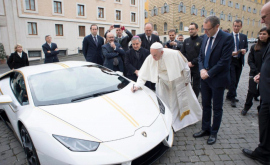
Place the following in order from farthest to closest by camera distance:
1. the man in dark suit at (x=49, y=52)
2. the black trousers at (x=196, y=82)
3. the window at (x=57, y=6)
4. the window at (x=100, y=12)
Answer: the window at (x=100, y=12)
the window at (x=57, y=6)
the man in dark suit at (x=49, y=52)
the black trousers at (x=196, y=82)

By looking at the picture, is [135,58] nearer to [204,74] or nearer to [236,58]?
[204,74]

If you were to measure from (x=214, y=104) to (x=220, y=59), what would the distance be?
0.69 metres

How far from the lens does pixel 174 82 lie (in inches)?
130

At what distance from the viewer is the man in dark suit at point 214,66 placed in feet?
8.29

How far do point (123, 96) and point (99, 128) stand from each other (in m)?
0.75

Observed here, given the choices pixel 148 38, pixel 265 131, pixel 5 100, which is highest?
pixel 148 38

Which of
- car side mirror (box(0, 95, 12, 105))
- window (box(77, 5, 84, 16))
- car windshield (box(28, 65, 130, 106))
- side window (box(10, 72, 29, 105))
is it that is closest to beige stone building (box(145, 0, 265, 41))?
window (box(77, 5, 84, 16))

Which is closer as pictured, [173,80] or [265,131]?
[265,131]

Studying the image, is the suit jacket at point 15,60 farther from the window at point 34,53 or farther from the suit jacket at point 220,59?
the window at point 34,53

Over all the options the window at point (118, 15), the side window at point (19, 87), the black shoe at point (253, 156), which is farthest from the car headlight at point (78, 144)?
the window at point (118, 15)

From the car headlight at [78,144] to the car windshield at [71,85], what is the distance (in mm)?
628

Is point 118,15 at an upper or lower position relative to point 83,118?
upper

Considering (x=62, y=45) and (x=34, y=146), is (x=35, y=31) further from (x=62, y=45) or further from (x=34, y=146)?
(x=34, y=146)

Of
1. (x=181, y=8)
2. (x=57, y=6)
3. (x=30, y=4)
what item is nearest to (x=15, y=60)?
(x=30, y=4)
